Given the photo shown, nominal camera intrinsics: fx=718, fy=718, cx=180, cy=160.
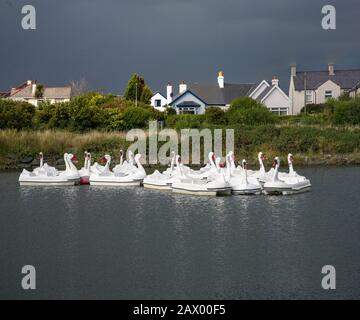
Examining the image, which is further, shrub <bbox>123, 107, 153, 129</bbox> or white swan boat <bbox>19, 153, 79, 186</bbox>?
shrub <bbox>123, 107, 153, 129</bbox>

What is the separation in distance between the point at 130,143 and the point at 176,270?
28061 millimetres


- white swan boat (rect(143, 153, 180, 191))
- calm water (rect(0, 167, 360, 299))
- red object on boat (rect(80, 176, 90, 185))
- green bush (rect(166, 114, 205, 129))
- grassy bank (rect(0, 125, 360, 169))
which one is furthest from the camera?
green bush (rect(166, 114, 205, 129))

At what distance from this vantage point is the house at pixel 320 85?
7094 centimetres

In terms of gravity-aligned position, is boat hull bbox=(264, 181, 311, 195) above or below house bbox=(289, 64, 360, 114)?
below

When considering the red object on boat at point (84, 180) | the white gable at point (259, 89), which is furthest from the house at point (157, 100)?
the red object on boat at point (84, 180)

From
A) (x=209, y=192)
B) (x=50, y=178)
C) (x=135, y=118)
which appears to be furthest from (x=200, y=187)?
(x=135, y=118)

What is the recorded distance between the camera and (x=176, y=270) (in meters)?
18.2

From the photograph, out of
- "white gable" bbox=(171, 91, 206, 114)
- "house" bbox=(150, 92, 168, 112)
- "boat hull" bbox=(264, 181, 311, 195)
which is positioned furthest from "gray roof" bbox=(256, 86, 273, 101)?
"boat hull" bbox=(264, 181, 311, 195)

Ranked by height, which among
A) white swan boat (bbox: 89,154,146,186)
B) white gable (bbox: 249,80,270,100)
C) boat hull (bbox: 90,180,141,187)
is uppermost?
white gable (bbox: 249,80,270,100)

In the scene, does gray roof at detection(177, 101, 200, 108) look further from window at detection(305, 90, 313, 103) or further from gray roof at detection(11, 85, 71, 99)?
gray roof at detection(11, 85, 71, 99)

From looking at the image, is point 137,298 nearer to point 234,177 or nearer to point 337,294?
point 337,294

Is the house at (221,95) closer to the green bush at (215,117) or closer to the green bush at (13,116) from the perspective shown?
the green bush at (215,117)

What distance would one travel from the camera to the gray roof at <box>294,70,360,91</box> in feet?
235

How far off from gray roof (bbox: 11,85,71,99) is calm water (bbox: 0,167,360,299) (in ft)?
180
